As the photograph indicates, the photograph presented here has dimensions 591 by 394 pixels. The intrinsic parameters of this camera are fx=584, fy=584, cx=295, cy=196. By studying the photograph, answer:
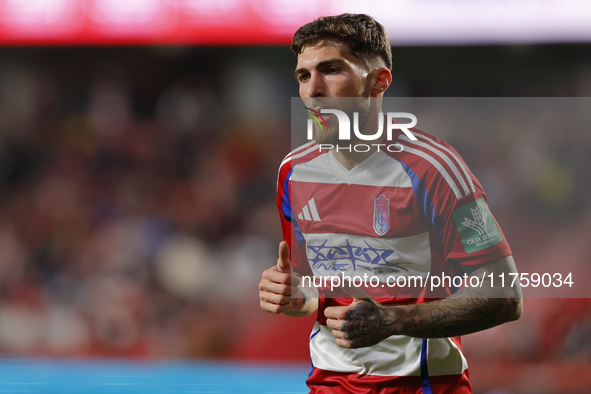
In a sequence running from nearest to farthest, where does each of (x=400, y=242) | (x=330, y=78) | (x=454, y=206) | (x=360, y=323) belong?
(x=360, y=323) → (x=454, y=206) → (x=400, y=242) → (x=330, y=78)

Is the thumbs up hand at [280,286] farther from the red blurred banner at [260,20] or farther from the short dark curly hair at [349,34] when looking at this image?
the red blurred banner at [260,20]

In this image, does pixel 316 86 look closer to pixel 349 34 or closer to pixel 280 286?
pixel 349 34

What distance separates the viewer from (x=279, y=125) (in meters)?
6.52

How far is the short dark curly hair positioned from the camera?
2.06 m

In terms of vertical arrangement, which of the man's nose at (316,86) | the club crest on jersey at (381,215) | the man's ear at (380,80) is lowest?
the club crest on jersey at (381,215)

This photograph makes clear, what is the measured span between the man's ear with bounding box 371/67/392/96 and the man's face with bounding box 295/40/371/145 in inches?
4.4

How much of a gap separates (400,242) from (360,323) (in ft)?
1.45

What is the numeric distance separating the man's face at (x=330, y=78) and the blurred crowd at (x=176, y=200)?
2.92 meters

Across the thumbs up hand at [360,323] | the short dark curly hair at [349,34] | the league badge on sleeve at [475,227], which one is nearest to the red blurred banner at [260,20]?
the short dark curly hair at [349,34]

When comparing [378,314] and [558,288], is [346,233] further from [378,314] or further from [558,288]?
[558,288]

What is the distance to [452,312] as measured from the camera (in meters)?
1.69

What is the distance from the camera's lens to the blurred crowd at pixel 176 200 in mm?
4945

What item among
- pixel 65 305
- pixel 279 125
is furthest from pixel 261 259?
pixel 65 305

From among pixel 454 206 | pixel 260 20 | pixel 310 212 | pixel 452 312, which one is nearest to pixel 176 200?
pixel 260 20
